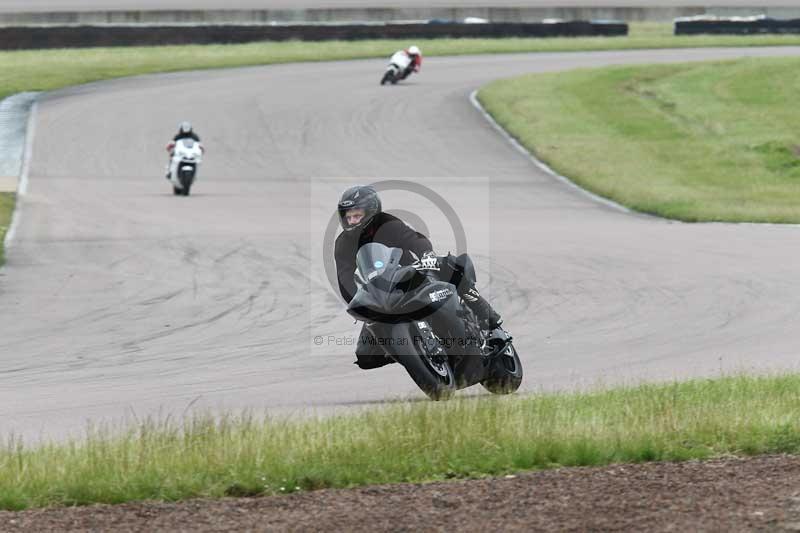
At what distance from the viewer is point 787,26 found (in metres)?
59.3

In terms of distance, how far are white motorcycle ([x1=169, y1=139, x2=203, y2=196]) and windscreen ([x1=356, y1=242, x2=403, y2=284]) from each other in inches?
706

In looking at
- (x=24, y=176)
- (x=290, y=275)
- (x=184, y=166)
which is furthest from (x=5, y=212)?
(x=290, y=275)

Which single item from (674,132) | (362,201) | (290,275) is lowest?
(290,275)

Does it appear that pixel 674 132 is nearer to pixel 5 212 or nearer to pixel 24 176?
pixel 24 176

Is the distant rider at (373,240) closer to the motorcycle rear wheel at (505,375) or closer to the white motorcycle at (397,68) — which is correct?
the motorcycle rear wheel at (505,375)

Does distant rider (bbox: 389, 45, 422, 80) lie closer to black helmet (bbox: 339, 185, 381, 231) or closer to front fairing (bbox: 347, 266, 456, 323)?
black helmet (bbox: 339, 185, 381, 231)

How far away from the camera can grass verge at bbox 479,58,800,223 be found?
2615 cm

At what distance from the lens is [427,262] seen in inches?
377

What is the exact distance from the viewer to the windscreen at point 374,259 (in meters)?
9.23

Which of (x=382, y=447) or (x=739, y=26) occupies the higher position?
(x=739, y=26)

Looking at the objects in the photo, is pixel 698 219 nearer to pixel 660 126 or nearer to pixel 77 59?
pixel 660 126

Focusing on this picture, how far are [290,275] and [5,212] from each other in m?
8.36

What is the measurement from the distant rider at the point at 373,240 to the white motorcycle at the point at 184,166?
17.4 metres

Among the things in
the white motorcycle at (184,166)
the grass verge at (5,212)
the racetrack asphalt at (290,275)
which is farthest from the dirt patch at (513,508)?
the white motorcycle at (184,166)
